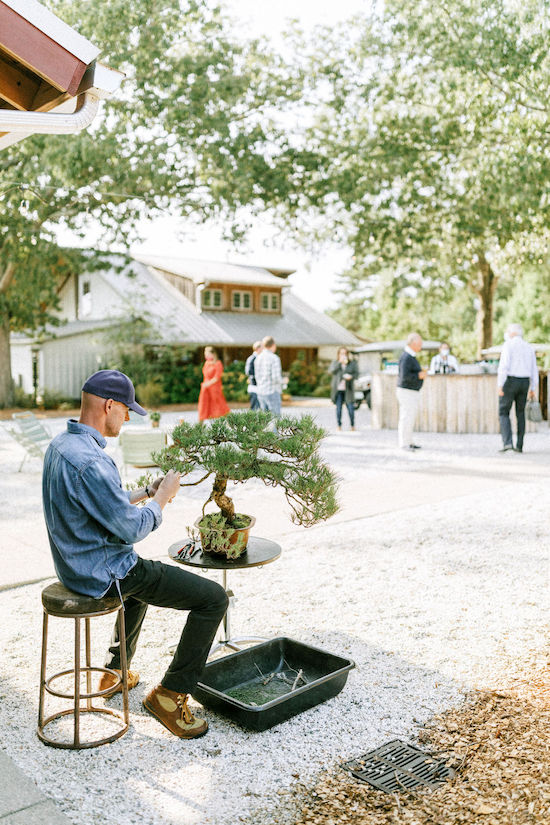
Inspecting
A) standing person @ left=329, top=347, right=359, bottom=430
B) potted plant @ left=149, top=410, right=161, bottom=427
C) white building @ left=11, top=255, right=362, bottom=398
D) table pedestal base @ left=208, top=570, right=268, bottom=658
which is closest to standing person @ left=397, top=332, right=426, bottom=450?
standing person @ left=329, top=347, right=359, bottom=430

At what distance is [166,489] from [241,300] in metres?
33.8

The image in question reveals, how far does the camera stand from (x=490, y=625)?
5.01 meters

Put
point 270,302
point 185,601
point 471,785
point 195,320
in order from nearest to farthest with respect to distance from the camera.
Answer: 1. point 471,785
2. point 185,601
3. point 195,320
4. point 270,302

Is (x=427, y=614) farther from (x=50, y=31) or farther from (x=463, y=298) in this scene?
(x=463, y=298)

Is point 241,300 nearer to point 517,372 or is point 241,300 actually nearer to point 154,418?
point 154,418

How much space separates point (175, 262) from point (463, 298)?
833 inches

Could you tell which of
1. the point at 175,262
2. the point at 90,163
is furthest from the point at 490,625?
the point at 175,262

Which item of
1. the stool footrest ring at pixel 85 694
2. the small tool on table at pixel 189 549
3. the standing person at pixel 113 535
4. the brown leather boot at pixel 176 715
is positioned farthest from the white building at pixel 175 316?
the brown leather boot at pixel 176 715

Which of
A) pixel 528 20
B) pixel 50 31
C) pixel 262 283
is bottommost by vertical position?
pixel 50 31

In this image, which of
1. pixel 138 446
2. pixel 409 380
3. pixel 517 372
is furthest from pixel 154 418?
pixel 517 372

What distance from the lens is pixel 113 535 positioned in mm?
3502

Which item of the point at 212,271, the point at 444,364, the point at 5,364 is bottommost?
the point at 444,364

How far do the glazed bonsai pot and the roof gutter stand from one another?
7.30 ft

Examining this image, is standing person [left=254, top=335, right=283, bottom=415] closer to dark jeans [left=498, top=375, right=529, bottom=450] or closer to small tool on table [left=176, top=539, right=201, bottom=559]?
dark jeans [left=498, top=375, right=529, bottom=450]
